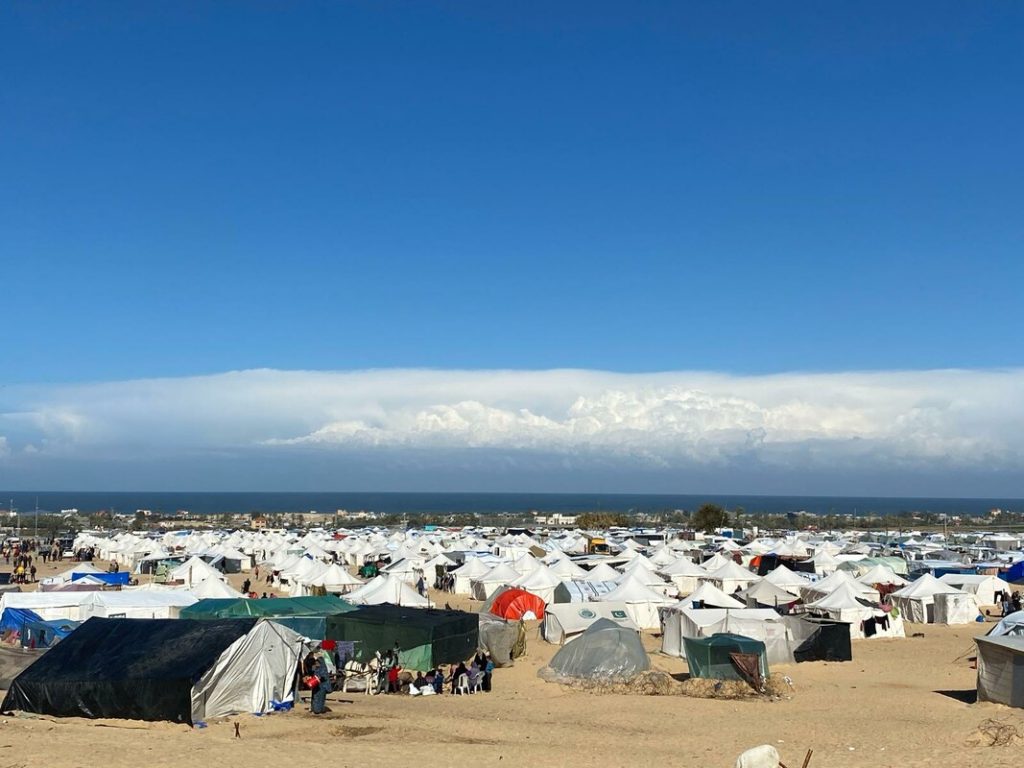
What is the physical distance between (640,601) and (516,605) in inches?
175

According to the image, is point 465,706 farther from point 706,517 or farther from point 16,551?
point 706,517

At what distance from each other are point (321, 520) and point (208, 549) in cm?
7433

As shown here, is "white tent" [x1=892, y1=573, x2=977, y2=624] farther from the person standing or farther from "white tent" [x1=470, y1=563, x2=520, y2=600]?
the person standing

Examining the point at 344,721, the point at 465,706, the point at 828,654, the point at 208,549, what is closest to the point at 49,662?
the point at 344,721

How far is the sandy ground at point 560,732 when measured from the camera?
14.1 metres

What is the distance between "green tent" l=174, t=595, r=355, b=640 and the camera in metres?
24.1

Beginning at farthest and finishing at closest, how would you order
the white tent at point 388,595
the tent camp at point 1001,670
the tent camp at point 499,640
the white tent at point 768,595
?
the white tent at point 768,595 → the white tent at point 388,595 → the tent camp at point 499,640 → the tent camp at point 1001,670

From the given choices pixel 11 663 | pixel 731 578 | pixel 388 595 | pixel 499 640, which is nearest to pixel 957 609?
pixel 731 578

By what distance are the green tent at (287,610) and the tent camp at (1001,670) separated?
48.8ft

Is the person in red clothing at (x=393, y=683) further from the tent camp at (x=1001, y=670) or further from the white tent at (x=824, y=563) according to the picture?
the white tent at (x=824, y=563)

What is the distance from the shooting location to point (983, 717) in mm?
17719

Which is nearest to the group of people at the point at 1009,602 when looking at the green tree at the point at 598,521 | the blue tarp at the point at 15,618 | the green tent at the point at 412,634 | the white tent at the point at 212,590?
the green tent at the point at 412,634

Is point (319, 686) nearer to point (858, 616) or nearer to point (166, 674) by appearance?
point (166, 674)

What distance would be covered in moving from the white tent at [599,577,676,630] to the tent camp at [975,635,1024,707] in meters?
13.6
